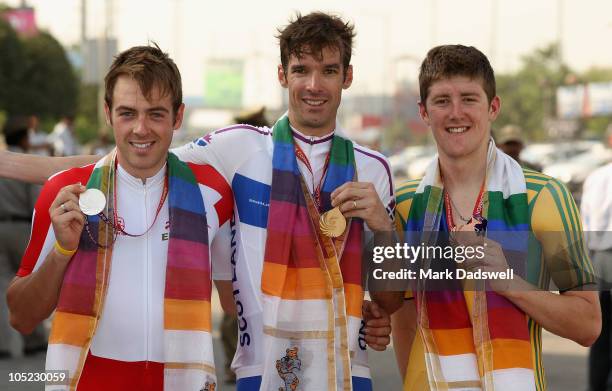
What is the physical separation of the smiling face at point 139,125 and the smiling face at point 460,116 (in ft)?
3.37

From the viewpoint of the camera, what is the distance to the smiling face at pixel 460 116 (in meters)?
4.27

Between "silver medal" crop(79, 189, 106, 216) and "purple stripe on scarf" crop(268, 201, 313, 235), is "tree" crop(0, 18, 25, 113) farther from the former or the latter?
"silver medal" crop(79, 189, 106, 216)

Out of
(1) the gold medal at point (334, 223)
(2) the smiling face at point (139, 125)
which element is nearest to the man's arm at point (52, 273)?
(2) the smiling face at point (139, 125)

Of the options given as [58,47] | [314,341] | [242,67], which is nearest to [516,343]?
[314,341]

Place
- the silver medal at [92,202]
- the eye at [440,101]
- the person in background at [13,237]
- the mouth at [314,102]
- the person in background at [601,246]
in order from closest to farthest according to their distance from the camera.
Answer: the silver medal at [92,202] → the eye at [440,101] → the mouth at [314,102] → the person in background at [601,246] → the person in background at [13,237]

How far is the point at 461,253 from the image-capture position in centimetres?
418

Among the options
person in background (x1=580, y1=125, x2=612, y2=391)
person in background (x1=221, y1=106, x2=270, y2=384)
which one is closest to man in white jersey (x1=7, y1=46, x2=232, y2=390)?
person in background (x1=580, y1=125, x2=612, y2=391)

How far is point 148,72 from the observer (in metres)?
4.11

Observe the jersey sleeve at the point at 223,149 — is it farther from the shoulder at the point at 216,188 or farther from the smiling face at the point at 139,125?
the smiling face at the point at 139,125

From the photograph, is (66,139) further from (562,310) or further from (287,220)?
(562,310)

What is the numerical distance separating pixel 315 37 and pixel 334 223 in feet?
2.58

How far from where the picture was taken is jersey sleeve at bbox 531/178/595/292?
13.5 ft

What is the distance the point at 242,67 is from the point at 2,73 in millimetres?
33610

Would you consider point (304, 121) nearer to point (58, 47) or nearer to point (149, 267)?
point (149, 267)
